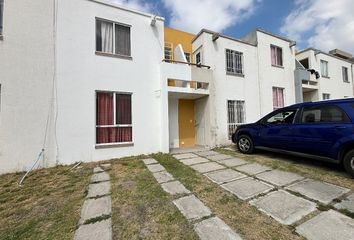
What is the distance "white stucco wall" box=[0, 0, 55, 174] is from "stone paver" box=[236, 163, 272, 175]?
678 cm

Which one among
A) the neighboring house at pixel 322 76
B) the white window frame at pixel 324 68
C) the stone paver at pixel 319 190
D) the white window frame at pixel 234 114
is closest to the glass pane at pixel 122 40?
the white window frame at pixel 234 114

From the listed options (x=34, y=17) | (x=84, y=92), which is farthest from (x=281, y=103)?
(x=34, y=17)

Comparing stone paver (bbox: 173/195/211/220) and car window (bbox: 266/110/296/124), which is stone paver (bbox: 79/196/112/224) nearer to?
stone paver (bbox: 173/195/211/220)

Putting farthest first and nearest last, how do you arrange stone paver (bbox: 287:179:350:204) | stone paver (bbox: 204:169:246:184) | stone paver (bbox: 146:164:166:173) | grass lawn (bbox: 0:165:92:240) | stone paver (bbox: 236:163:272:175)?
stone paver (bbox: 146:164:166:173)
stone paver (bbox: 236:163:272:175)
stone paver (bbox: 204:169:246:184)
stone paver (bbox: 287:179:350:204)
grass lawn (bbox: 0:165:92:240)

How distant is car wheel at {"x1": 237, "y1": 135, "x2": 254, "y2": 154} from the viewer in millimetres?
7566

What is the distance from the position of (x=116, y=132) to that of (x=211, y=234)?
605cm

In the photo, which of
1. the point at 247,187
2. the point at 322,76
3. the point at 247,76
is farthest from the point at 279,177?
the point at 322,76

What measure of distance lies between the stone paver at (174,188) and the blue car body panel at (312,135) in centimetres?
411

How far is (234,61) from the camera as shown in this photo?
35.4ft

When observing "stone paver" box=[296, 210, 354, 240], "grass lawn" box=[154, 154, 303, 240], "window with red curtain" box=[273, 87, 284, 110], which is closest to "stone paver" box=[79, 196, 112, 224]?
"grass lawn" box=[154, 154, 303, 240]

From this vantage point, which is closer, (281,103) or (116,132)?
(116,132)

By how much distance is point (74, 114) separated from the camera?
6.95 m

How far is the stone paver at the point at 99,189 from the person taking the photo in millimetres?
4164

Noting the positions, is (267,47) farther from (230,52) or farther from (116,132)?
(116,132)
